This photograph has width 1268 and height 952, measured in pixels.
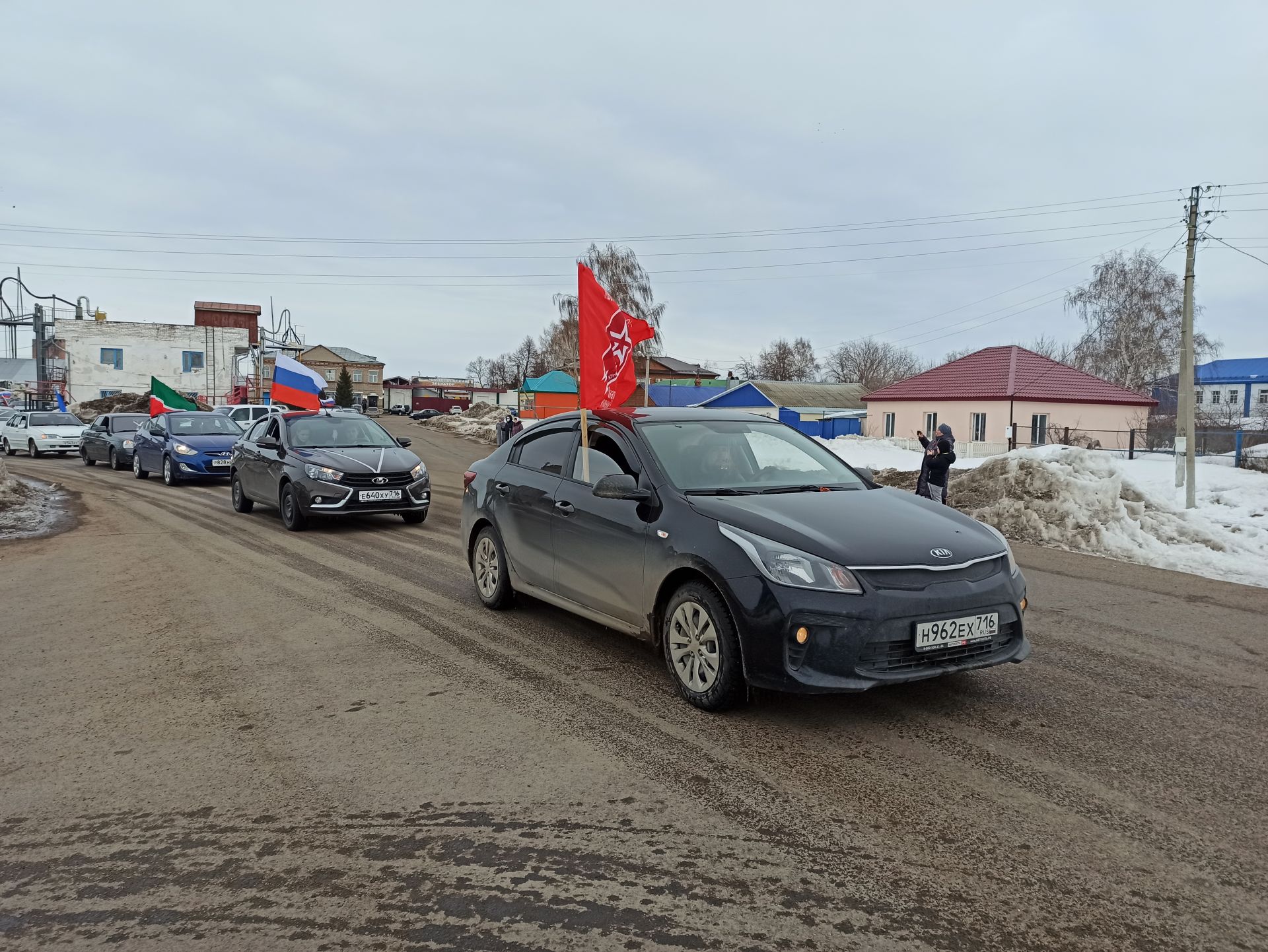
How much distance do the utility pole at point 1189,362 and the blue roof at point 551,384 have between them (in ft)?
119

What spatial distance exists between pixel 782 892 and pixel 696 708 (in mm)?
1787

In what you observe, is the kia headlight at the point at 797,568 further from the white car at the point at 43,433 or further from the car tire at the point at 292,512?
the white car at the point at 43,433

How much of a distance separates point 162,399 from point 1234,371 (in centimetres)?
9145

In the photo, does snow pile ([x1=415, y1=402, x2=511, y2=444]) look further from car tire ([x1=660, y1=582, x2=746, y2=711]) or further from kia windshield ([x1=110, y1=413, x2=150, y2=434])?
car tire ([x1=660, y1=582, x2=746, y2=711])

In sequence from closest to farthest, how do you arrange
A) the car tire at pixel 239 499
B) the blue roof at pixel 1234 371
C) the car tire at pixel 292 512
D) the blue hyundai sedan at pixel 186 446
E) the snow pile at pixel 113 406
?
1. the car tire at pixel 292 512
2. the car tire at pixel 239 499
3. the blue hyundai sedan at pixel 186 446
4. the snow pile at pixel 113 406
5. the blue roof at pixel 1234 371

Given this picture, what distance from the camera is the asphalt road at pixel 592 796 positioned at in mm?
2748

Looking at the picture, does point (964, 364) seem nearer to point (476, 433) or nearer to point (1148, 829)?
point (476, 433)

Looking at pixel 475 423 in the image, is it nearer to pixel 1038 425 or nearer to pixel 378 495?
pixel 1038 425

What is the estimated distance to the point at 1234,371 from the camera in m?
83.0

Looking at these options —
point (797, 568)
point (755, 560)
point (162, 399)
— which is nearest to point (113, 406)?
point (162, 399)

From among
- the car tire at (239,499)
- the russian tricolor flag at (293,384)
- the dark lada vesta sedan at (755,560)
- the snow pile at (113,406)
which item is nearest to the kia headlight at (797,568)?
the dark lada vesta sedan at (755,560)

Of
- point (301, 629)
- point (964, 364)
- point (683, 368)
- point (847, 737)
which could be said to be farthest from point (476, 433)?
point (683, 368)

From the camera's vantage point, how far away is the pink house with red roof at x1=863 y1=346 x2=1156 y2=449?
4050 cm

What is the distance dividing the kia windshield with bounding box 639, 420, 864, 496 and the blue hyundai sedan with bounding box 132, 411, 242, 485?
1516 cm
